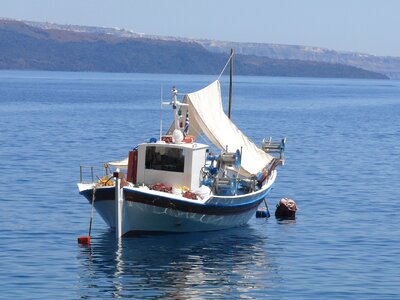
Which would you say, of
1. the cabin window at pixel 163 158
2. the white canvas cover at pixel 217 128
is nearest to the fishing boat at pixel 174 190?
the cabin window at pixel 163 158

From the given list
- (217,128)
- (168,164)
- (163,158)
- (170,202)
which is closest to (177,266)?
(170,202)

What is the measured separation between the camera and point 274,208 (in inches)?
2142

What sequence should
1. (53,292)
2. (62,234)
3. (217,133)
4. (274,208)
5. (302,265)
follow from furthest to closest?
(274,208) → (217,133) → (62,234) → (302,265) → (53,292)

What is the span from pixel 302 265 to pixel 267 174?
12609mm

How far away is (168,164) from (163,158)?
1.10 ft

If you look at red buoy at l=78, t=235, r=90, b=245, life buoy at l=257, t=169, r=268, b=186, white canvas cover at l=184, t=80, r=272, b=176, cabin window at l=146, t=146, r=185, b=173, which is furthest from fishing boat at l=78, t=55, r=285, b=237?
life buoy at l=257, t=169, r=268, b=186

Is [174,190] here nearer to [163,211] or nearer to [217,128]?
[163,211]

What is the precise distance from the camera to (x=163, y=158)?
43.8m

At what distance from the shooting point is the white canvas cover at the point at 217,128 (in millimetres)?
49375

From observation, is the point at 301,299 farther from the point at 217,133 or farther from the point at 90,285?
the point at 217,133

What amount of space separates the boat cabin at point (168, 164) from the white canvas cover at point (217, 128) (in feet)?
17.0

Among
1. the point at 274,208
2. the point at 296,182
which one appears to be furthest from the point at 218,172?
the point at 296,182

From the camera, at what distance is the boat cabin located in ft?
143

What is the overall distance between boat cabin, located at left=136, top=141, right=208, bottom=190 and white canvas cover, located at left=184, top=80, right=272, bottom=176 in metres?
5.18
